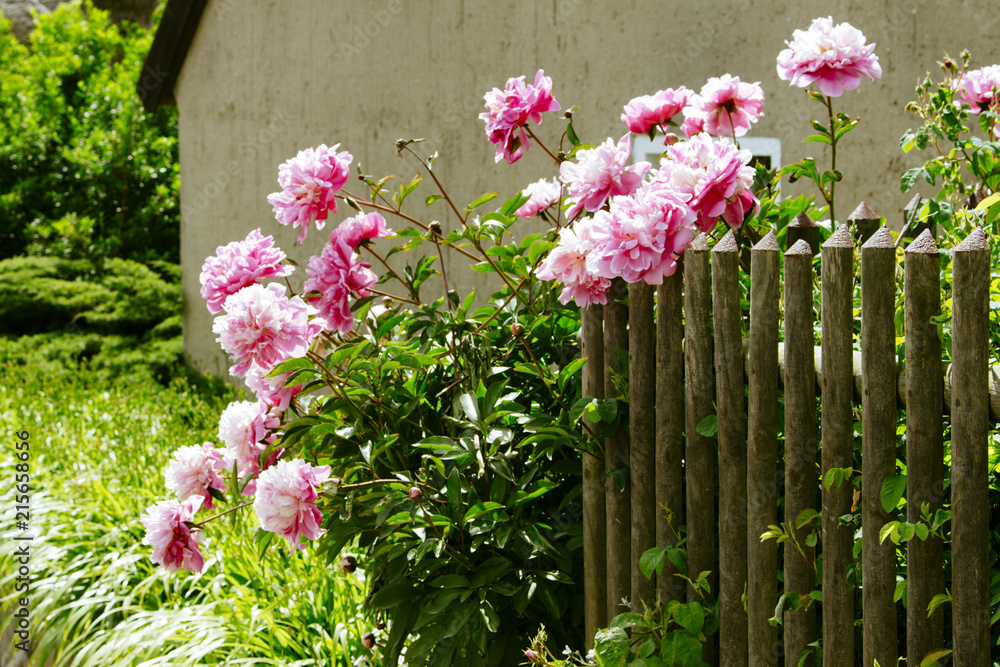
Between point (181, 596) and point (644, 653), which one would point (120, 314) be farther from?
point (644, 653)

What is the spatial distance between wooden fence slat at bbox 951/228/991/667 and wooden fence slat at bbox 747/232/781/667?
33 cm

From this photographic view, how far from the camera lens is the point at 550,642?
2049 mm

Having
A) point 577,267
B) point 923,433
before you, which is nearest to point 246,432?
point 577,267

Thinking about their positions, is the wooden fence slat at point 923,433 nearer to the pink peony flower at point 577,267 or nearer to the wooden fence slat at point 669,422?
the wooden fence slat at point 669,422

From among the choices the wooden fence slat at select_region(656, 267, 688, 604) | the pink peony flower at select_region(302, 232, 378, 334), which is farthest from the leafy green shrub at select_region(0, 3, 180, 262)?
the wooden fence slat at select_region(656, 267, 688, 604)

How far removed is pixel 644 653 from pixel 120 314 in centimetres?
806

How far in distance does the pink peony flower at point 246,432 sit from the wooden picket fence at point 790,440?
2.71ft

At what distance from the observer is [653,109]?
1991 mm

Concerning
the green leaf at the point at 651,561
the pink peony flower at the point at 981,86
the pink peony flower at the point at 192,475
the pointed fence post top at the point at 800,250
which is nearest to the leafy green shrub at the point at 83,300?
the pink peony flower at the point at 192,475

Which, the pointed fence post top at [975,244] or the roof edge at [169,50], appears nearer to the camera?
the pointed fence post top at [975,244]

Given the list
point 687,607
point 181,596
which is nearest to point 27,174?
point 181,596

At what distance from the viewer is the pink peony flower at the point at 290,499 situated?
1.82 meters

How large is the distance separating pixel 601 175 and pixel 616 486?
72cm

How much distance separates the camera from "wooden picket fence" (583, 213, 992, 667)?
4.42ft
